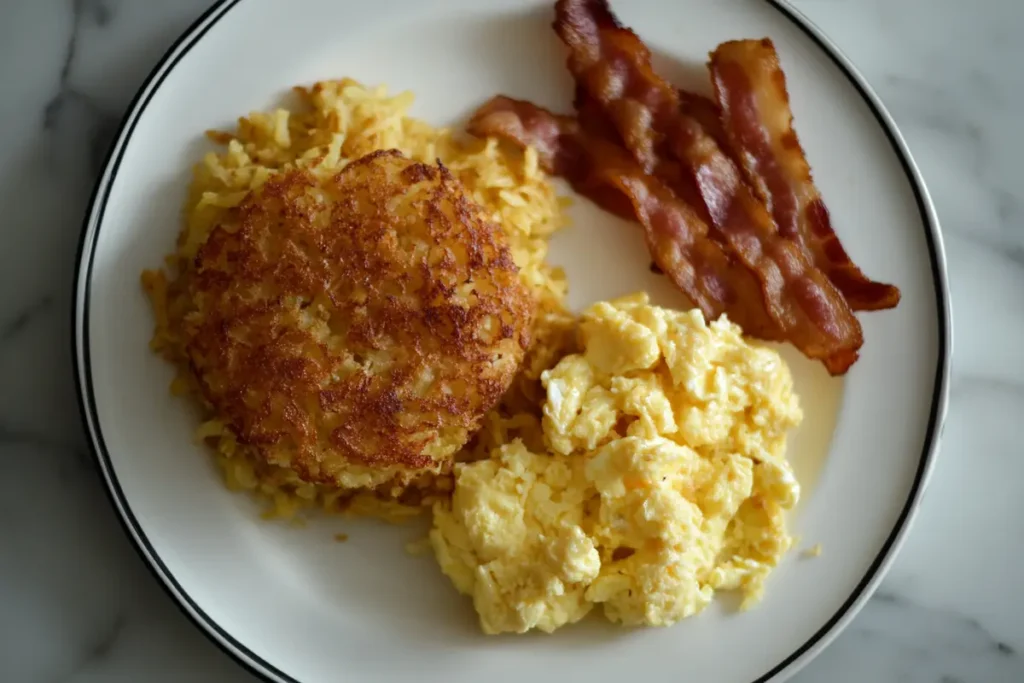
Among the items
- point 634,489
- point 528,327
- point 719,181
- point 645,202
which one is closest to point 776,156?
point 719,181

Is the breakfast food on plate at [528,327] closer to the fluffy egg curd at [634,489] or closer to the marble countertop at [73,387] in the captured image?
the fluffy egg curd at [634,489]

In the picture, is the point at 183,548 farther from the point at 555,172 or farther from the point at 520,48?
the point at 520,48

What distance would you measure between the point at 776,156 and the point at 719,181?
0.20 m

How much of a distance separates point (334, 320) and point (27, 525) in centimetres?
126

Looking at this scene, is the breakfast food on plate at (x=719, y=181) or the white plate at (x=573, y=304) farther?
the breakfast food on plate at (x=719, y=181)

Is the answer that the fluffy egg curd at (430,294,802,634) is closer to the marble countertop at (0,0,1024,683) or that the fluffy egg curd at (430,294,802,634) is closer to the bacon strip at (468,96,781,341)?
the bacon strip at (468,96,781,341)

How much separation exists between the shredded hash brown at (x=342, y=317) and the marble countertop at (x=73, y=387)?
0.51 metres

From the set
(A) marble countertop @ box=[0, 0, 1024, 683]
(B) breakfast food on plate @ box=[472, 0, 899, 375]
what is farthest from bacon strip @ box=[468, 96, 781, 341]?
(A) marble countertop @ box=[0, 0, 1024, 683]

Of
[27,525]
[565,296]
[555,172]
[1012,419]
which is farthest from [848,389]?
[27,525]

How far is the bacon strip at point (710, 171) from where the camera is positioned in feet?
8.61

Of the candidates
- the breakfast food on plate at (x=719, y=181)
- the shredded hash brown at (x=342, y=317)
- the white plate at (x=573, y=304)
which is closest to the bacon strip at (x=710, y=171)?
the breakfast food on plate at (x=719, y=181)

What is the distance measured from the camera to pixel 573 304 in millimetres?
2695

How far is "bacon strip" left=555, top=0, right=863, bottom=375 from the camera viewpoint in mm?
2623

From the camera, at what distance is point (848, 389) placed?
8.74ft
